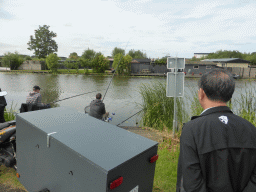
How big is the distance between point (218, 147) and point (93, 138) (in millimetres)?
998

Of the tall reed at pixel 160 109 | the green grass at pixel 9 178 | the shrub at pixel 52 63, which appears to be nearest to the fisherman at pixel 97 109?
the tall reed at pixel 160 109

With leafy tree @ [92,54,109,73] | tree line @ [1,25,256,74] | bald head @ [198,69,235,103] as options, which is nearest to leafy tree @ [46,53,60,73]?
tree line @ [1,25,256,74]

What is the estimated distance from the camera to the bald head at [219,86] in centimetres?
112

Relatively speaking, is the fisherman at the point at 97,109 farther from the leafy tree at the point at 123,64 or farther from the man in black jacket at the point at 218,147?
the leafy tree at the point at 123,64

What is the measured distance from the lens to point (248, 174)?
1097 mm

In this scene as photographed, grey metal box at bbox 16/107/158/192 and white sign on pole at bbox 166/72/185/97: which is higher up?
white sign on pole at bbox 166/72/185/97

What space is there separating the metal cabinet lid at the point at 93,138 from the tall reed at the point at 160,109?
13.1 ft

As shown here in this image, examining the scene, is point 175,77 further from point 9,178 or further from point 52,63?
point 52,63

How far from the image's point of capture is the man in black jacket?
1.04 metres

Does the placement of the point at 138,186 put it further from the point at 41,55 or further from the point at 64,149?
the point at 41,55

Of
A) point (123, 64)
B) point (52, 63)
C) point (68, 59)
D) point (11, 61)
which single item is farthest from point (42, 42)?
point (123, 64)

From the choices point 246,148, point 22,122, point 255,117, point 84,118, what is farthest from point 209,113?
point 255,117

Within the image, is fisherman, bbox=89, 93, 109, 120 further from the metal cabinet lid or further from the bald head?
the bald head

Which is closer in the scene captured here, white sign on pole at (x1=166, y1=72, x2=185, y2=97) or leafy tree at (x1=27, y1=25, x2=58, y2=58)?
white sign on pole at (x1=166, y1=72, x2=185, y2=97)
